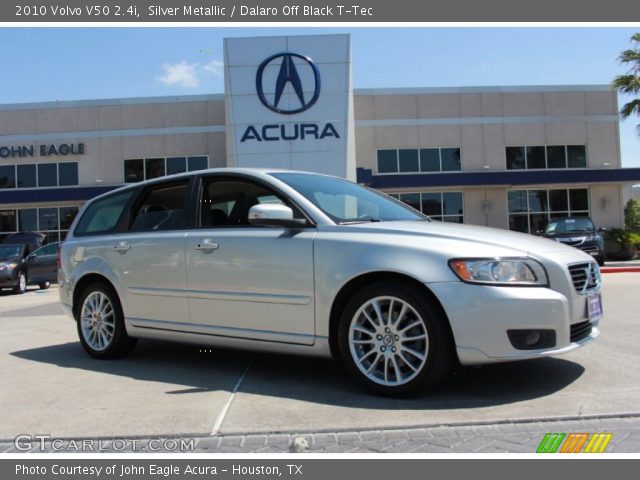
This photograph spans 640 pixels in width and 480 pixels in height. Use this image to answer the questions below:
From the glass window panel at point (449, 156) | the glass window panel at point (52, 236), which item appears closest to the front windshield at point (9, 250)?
the glass window panel at point (52, 236)

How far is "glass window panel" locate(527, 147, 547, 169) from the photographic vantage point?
1066 inches

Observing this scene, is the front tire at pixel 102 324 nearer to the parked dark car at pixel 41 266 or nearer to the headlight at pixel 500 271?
the headlight at pixel 500 271

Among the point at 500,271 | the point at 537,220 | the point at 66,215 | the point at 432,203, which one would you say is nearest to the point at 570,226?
the point at 537,220

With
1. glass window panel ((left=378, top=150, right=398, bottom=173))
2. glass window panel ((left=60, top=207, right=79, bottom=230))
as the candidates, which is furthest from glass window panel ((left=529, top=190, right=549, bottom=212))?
glass window panel ((left=60, top=207, right=79, bottom=230))

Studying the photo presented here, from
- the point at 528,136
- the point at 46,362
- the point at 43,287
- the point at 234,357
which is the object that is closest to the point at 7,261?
the point at 43,287

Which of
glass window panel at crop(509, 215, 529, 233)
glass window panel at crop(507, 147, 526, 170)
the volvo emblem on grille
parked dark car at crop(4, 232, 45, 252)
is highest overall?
glass window panel at crop(507, 147, 526, 170)

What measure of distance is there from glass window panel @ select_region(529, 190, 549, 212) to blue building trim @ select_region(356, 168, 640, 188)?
164 cm

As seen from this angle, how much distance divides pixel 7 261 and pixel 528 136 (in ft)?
73.6

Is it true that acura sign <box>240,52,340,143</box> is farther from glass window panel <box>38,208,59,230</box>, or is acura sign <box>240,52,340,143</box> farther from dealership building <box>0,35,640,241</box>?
glass window panel <box>38,208,59,230</box>

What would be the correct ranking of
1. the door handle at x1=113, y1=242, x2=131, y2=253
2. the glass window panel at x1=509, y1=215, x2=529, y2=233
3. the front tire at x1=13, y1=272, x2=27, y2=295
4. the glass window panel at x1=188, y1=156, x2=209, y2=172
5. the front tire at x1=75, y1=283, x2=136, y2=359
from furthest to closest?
the glass window panel at x1=188, y1=156, x2=209, y2=172 → the glass window panel at x1=509, y1=215, x2=529, y2=233 → the front tire at x1=13, y1=272, x2=27, y2=295 → the front tire at x1=75, y1=283, x2=136, y2=359 → the door handle at x1=113, y1=242, x2=131, y2=253

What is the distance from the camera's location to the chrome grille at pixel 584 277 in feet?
12.7

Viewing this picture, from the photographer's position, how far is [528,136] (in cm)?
2708

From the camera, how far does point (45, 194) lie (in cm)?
2552

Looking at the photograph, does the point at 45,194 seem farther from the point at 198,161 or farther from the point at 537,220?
the point at 537,220
